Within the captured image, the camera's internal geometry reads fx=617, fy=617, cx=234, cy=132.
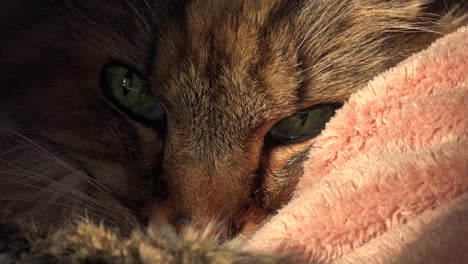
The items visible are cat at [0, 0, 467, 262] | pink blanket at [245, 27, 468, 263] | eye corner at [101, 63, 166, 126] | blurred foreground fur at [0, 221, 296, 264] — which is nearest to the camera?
blurred foreground fur at [0, 221, 296, 264]

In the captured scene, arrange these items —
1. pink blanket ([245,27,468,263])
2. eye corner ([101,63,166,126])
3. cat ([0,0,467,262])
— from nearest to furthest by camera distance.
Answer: pink blanket ([245,27,468,263]) → cat ([0,0,467,262]) → eye corner ([101,63,166,126])

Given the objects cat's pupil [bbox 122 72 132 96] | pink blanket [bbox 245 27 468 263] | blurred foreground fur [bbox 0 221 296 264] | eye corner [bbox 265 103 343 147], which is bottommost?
blurred foreground fur [bbox 0 221 296 264]

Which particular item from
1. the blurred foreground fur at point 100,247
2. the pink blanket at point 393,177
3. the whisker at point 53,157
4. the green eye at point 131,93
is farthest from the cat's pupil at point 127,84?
the blurred foreground fur at point 100,247

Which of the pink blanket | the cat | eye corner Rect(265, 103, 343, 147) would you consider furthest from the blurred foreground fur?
eye corner Rect(265, 103, 343, 147)

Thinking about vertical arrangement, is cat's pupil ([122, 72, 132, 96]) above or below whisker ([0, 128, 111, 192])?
above

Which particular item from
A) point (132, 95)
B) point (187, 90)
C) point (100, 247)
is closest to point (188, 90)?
point (187, 90)

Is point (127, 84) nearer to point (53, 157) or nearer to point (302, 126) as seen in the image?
point (53, 157)

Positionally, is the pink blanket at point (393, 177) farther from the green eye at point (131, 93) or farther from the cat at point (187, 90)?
the green eye at point (131, 93)

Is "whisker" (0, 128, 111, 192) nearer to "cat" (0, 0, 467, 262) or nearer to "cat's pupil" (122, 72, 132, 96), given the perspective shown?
"cat" (0, 0, 467, 262)

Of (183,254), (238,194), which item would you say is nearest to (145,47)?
(238,194)
